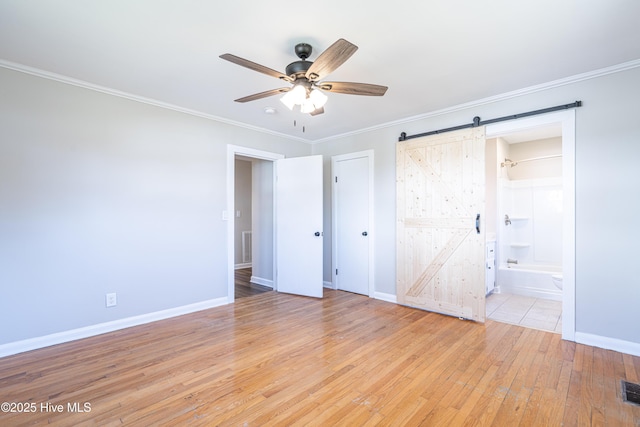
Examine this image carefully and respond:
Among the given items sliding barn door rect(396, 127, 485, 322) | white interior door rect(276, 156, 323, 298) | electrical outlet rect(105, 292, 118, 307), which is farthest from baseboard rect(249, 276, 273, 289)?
electrical outlet rect(105, 292, 118, 307)

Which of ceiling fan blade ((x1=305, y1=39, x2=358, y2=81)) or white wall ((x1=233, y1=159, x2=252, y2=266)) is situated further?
white wall ((x1=233, y1=159, x2=252, y2=266))

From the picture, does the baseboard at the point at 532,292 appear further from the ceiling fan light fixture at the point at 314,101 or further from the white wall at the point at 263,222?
the ceiling fan light fixture at the point at 314,101

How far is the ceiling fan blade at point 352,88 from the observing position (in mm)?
2217

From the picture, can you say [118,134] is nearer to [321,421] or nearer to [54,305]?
[54,305]

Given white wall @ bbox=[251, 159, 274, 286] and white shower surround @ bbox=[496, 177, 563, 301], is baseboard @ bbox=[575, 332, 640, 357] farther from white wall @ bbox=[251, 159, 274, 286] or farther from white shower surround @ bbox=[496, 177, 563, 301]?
white wall @ bbox=[251, 159, 274, 286]

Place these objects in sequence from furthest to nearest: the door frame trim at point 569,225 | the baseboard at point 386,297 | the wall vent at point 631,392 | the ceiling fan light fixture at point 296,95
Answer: the baseboard at point 386,297 → the door frame trim at point 569,225 → the ceiling fan light fixture at point 296,95 → the wall vent at point 631,392

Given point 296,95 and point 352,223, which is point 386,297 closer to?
point 352,223

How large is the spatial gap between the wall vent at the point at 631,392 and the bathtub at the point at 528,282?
7.98ft

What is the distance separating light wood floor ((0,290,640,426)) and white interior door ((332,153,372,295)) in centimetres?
136

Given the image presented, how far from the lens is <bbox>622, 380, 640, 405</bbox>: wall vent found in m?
1.93

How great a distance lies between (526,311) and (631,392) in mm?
1814

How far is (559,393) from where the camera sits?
202 centimetres

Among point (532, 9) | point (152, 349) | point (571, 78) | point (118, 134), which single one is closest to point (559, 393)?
point (532, 9)

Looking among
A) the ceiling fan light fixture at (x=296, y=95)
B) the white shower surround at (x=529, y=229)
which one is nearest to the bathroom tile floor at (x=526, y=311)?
the white shower surround at (x=529, y=229)
